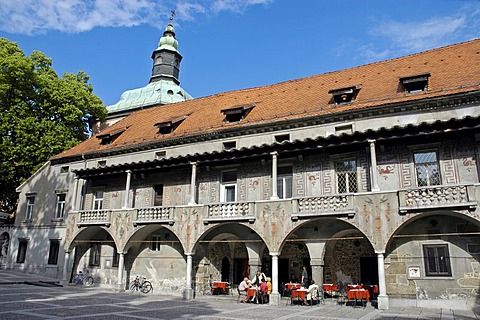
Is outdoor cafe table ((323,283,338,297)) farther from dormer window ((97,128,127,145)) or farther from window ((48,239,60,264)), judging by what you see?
window ((48,239,60,264))

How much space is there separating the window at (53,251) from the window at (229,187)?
13613 mm

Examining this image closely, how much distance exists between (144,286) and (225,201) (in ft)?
21.4

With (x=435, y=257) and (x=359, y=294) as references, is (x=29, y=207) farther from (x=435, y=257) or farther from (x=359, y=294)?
(x=435, y=257)

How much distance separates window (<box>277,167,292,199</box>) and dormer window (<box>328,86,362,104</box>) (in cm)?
421

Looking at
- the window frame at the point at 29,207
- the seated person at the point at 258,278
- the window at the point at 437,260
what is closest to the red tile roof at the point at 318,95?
the window frame at the point at 29,207

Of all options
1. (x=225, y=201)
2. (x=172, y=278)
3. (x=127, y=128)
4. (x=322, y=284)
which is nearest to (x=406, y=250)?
(x=322, y=284)

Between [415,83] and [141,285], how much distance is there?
17241 millimetres

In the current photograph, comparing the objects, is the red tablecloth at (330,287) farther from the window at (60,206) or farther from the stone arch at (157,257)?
the window at (60,206)

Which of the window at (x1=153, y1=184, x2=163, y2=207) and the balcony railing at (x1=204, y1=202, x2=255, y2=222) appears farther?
the window at (x1=153, y1=184, x2=163, y2=207)

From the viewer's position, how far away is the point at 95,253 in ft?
80.4

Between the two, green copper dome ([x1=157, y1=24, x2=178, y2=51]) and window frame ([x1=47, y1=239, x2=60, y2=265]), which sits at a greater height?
green copper dome ([x1=157, y1=24, x2=178, y2=51])

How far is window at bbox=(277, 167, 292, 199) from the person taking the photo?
18906mm

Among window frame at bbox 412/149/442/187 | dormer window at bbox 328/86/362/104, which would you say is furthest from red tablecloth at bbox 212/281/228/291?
dormer window at bbox 328/86/362/104

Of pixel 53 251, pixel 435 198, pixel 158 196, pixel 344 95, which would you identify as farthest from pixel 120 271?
pixel 435 198
